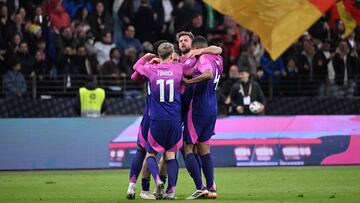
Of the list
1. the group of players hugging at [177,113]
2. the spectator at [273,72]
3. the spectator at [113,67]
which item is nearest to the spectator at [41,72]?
the spectator at [113,67]

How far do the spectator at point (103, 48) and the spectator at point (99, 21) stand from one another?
0.93ft

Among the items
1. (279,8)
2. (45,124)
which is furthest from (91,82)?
(279,8)

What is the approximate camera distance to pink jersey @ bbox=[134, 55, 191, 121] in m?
14.4

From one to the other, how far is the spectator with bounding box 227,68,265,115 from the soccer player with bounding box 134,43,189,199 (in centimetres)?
963

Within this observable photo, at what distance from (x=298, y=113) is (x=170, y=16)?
4961 mm

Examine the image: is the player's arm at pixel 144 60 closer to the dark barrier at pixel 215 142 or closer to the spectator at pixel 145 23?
the dark barrier at pixel 215 142

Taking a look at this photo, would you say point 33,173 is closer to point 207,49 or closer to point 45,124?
point 45,124

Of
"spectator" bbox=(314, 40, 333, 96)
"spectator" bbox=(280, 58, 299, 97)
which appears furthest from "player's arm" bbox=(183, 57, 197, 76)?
"spectator" bbox=(314, 40, 333, 96)

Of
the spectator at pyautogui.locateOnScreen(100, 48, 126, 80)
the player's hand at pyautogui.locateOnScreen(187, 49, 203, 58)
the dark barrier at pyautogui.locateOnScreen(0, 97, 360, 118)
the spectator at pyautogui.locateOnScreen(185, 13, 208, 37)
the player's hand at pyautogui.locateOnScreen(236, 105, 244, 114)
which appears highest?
the player's hand at pyautogui.locateOnScreen(187, 49, 203, 58)

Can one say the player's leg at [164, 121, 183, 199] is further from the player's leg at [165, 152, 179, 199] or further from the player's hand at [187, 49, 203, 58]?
the player's hand at [187, 49, 203, 58]

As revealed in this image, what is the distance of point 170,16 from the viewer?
1109 inches

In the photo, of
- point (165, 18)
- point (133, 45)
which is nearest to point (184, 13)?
point (165, 18)

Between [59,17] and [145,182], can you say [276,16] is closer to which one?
[145,182]

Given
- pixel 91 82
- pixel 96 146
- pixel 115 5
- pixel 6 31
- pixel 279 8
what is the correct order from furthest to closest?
pixel 115 5
pixel 6 31
pixel 91 82
pixel 96 146
pixel 279 8
